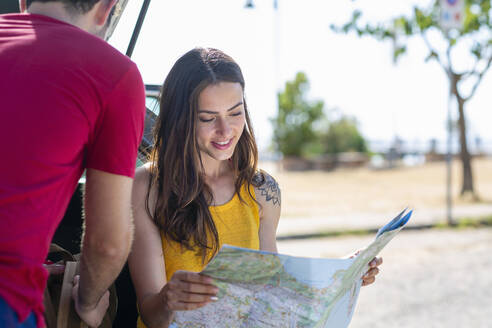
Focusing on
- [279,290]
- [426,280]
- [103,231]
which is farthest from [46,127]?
[426,280]

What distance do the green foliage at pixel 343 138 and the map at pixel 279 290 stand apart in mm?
26766

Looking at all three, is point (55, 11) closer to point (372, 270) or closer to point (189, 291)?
point (189, 291)

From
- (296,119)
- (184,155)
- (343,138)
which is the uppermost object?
(184,155)

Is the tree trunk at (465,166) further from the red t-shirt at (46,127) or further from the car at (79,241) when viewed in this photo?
the red t-shirt at (46,127)

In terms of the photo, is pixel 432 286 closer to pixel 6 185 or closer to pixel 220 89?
pixel 220 89

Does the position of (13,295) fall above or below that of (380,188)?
above

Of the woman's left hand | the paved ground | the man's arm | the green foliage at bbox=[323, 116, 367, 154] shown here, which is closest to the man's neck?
the man's arm

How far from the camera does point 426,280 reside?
548cm

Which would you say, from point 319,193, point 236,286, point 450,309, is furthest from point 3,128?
point 319,193

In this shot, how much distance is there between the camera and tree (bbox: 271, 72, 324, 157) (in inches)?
1057

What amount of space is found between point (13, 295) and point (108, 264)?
0.26 metres

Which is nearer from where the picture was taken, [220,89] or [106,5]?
[106,5]

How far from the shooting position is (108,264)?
1218 mm

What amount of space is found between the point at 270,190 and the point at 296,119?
26.4 m
